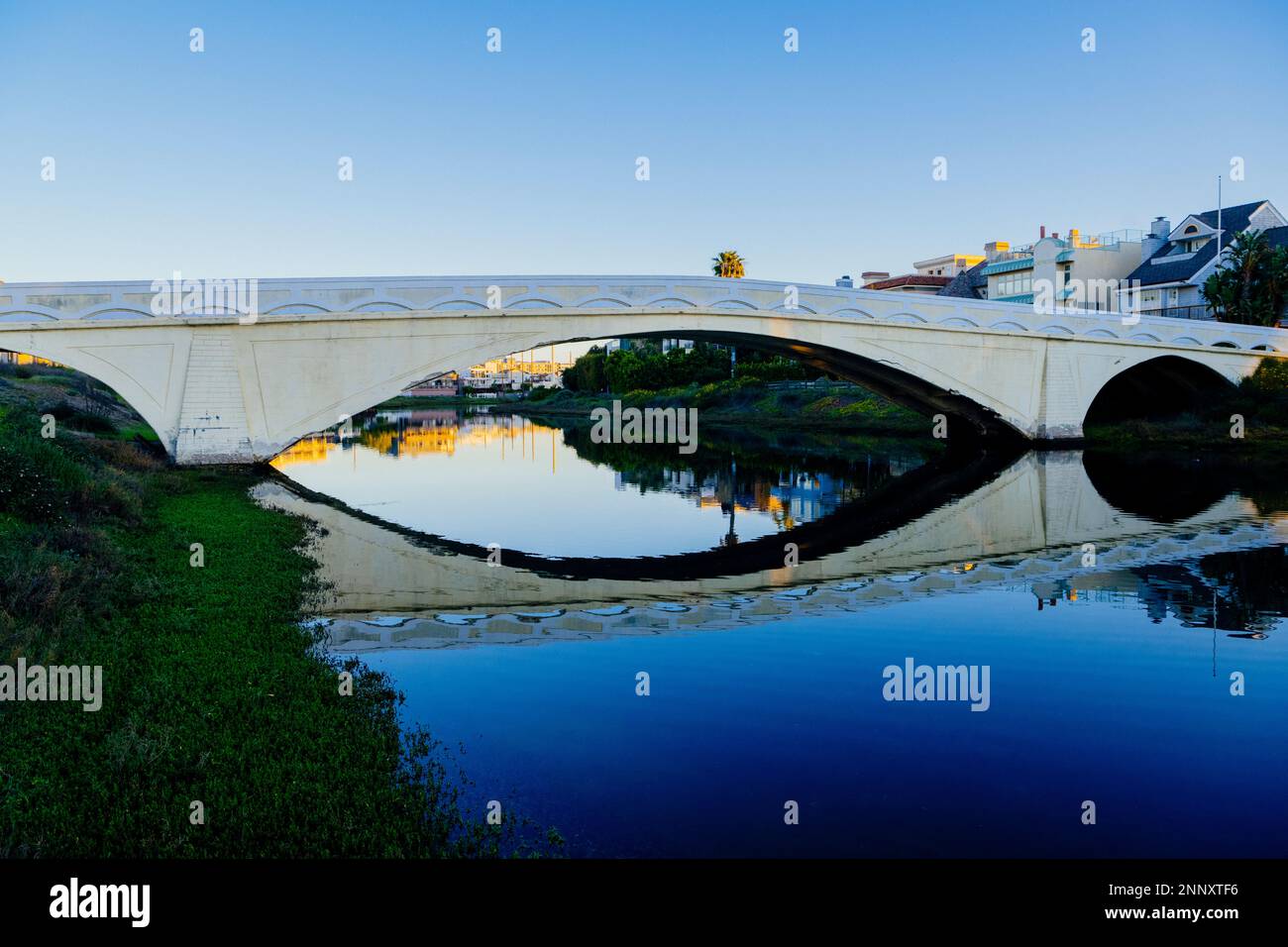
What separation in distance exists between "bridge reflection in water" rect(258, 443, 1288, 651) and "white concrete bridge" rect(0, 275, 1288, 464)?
20.9ft

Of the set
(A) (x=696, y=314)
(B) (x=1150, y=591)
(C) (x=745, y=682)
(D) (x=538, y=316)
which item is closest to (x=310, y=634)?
(C) (x=745, y=682)

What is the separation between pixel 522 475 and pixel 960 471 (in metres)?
16.5

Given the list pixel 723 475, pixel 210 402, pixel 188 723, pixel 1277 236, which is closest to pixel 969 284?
pixel 1277 236

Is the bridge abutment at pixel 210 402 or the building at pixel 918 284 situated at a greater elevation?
the building at pixel 918 284

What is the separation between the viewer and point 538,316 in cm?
3175

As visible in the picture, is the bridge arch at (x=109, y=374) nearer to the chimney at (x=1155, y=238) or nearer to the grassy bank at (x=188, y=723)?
the grassy bank at (x=188, y=723)

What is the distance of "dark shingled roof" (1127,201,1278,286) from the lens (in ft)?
201

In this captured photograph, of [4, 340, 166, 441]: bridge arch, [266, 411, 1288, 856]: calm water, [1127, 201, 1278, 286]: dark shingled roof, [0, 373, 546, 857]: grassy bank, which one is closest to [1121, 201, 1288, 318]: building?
[1127, 201, 1278, 286]: dark shingled roof

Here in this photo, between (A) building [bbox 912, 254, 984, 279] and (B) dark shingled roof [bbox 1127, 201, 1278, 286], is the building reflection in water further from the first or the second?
(A) building [bbox 912, 254, 984, 279]

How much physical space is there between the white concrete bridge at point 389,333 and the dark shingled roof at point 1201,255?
27213 millimetres

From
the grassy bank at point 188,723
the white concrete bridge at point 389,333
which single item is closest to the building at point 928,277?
the white concrete bridge at point 389,333

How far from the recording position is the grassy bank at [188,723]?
19.9 ft

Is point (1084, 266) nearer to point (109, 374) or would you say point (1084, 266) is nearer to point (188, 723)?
point (109, 374)
